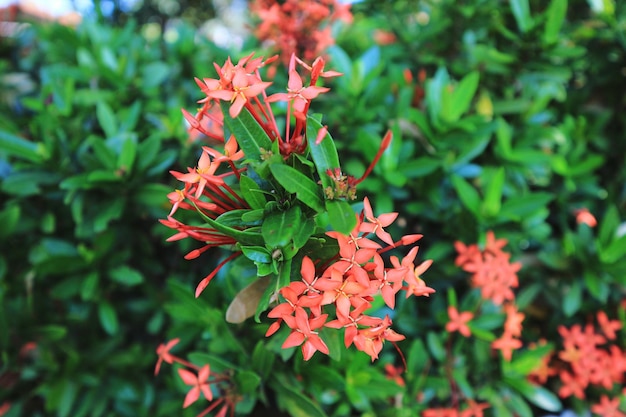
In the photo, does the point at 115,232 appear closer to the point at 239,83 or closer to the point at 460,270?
the point at 239,83

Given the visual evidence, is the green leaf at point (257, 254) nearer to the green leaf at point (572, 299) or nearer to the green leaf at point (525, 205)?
the green leaf at point (525, 205)

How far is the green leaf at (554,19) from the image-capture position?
1597mm

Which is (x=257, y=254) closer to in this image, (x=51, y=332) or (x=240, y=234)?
(x=240, y=234)

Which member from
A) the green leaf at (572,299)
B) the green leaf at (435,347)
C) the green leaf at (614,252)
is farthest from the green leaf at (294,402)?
the green leaf at (614,252)

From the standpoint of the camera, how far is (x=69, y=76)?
186 centimetres

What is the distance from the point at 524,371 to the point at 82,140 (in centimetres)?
174

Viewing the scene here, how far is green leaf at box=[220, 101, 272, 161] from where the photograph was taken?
852 mm

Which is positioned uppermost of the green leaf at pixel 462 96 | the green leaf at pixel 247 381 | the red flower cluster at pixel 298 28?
the red flower cluster at pixel 298 28

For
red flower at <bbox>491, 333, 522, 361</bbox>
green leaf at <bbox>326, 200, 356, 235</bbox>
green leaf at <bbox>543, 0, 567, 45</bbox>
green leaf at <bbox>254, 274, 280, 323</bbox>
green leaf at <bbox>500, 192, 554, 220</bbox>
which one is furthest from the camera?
green leaf at <bbox>543, 0, 567, 45</bbox>

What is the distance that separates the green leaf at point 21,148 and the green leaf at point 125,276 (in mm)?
447

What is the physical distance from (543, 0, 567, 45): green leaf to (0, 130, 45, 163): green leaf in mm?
1789

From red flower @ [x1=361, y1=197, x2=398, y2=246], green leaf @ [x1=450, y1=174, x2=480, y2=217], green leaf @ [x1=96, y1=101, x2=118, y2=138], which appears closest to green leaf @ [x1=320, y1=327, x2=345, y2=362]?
red flower @ [x1=361, y1=197, x2=398, y2=246]

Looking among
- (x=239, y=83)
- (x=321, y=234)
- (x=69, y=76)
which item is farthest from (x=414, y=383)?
(x=69, y=76)

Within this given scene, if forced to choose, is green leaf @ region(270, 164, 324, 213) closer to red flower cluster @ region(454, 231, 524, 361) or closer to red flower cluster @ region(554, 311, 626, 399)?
red flower cluster @ region(454, 231, 524, 361)
